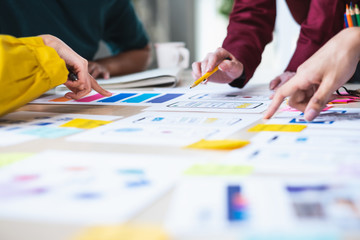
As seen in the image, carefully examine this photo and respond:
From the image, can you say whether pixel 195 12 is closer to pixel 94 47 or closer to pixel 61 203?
pixel 94 47

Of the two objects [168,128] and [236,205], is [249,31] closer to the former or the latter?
[168,128]

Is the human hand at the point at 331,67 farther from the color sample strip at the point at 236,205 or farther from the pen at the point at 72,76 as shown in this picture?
the pen at the point at 72,76

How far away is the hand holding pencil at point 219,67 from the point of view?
3.11 feet

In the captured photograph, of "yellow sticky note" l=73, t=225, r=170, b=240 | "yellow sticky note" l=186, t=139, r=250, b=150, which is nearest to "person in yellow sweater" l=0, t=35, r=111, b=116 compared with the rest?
"yellow sticky note" l=186, t=139, r=250, b=150

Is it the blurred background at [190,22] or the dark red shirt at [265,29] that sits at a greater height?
the dark red shirt at [265,29]

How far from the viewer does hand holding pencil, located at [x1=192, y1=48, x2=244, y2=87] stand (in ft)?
3.11

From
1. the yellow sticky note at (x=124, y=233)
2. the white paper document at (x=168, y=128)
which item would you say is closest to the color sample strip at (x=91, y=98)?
the white paper document at (x=168, y=128)

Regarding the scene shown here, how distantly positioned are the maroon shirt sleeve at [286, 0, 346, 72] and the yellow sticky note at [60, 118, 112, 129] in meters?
0.64

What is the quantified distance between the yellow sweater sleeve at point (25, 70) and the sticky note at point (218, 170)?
411mm

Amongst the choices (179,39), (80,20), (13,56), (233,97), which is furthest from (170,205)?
(179,39)

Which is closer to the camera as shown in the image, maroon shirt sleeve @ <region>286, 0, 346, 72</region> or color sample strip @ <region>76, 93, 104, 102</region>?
color sample strip @ <region>76, 93, 104, 102</region>

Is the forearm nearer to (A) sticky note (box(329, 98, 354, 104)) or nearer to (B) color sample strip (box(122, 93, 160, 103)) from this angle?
(B) color sample strip (box(122, 93, 160, 103))

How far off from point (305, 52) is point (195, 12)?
3.18 metres

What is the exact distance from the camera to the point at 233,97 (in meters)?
0.99
